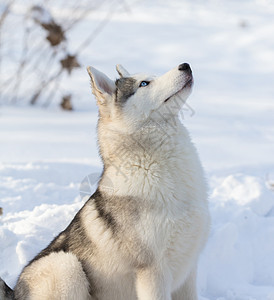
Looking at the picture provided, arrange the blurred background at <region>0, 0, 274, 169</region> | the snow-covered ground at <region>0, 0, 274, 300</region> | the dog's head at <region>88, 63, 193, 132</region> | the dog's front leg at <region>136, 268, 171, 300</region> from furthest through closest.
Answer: the blurred background at <region>0, 0, 274, 169</region> < the snow-covered ground at <region>0, 0, 274, 300</region> < the dog's head at <region>88, 63, 193, 132</region> < the dog's front leg at <region>136, 268, 171, 300</region>

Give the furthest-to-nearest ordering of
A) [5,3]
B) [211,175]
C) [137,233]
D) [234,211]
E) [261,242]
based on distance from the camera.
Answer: [5,3] → [211,175] → [234,211] → [261,242] → [137,233]

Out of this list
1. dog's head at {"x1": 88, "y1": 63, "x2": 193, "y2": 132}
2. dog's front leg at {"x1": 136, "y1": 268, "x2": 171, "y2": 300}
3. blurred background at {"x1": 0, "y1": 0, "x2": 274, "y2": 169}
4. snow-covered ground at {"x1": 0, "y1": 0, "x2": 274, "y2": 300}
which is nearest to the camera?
dog's front leg at {"x1": 136, "y1": 268, "x2": 171, "y2": 300}

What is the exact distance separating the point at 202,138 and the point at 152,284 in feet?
17.0

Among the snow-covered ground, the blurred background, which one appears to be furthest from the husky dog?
the blurred background

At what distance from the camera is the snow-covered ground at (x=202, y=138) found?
4184mm

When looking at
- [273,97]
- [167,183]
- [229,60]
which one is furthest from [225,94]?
[167,183]

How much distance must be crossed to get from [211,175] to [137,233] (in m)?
3.60

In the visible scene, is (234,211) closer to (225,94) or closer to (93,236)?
(93,236)

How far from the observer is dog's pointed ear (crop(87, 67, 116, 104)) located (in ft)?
10.3

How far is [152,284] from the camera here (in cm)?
286

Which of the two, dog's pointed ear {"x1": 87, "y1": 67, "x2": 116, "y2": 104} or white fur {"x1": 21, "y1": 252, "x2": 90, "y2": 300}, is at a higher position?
dog's pointed ear {"x1": 87, "y1": 67, "x2": 116, "y2": 104}

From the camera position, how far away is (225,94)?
34.3 ft

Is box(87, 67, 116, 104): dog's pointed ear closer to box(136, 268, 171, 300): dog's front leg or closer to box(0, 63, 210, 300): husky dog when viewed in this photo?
box(0, 63, 210, 300): husky dog

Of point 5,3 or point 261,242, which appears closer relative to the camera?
point 261,242
